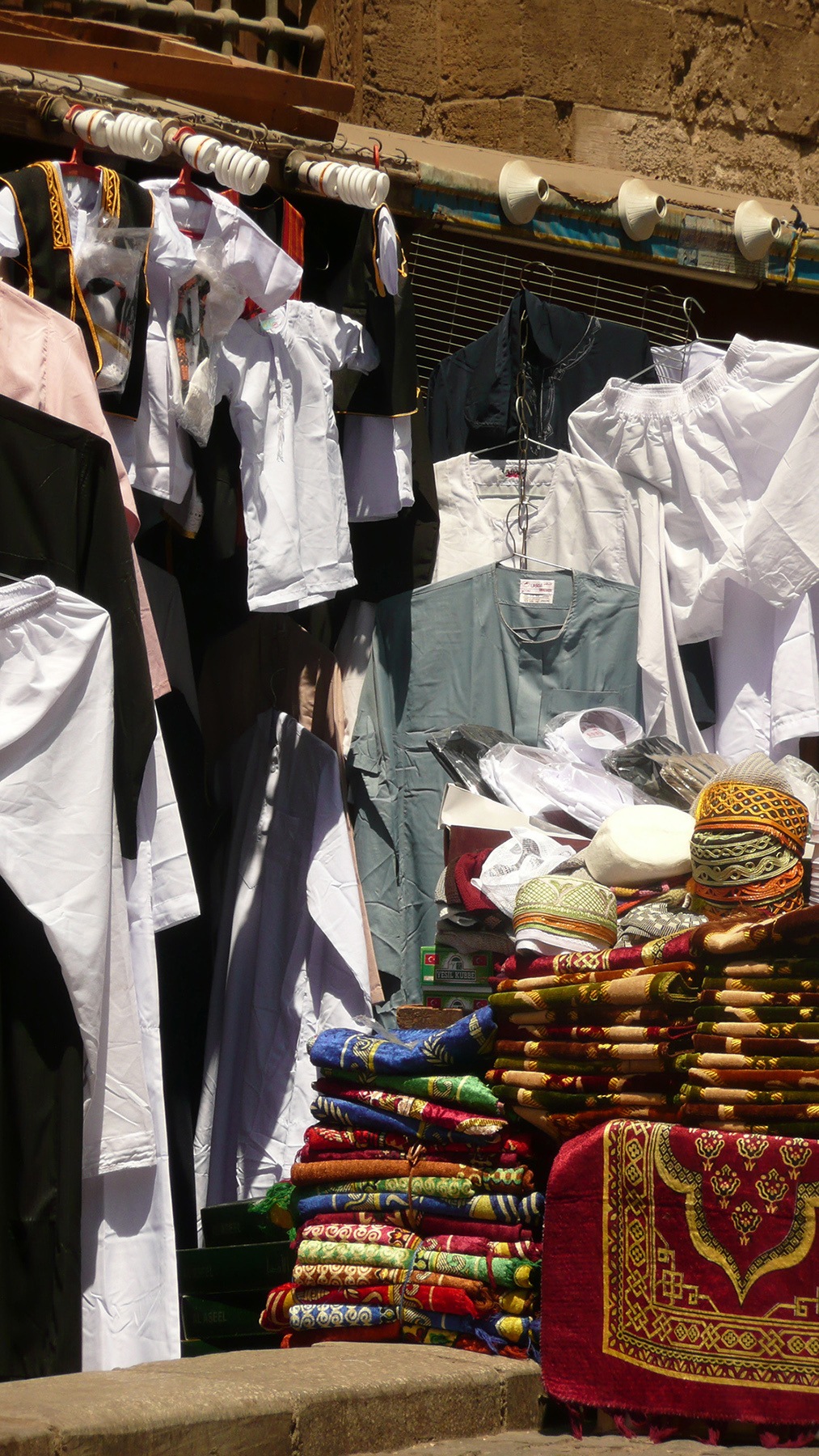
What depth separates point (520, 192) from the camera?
14.0 feet

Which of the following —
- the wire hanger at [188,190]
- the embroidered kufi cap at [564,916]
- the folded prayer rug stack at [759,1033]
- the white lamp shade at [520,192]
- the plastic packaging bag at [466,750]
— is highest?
the white lamp shade at [520,192]

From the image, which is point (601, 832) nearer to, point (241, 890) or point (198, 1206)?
point (241, 890)

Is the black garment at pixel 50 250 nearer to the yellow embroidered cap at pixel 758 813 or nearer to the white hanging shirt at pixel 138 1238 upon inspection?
the white hanging shirt at pixel 138 1238

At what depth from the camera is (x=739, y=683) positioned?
4.09 meters

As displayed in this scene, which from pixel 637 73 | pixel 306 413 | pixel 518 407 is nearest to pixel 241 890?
pixel 306 413

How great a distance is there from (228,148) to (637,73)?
3092 millimetres

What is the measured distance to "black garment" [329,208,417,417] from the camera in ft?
12.8

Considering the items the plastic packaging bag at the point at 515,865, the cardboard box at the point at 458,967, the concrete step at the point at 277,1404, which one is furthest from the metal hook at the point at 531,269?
the concrete step at the point at 277,1404

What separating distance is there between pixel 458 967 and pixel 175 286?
1574mm

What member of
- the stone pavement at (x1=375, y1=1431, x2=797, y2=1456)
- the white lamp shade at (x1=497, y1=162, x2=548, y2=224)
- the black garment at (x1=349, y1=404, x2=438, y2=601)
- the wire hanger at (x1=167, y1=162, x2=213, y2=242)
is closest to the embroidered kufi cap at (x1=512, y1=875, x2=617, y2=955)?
the stone pavement at (x1=375, y1=1431, x2=797, y2=1456)

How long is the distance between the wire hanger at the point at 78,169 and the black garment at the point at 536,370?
1339 millimetres

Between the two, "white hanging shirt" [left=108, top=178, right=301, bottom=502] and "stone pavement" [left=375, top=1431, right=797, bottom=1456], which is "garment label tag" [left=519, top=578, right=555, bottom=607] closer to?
"white hanging shirt" [left=108, top=178, right=301, bottom=502]

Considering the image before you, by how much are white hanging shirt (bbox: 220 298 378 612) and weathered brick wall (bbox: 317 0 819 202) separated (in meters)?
2.45

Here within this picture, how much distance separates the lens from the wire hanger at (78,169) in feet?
11.1
